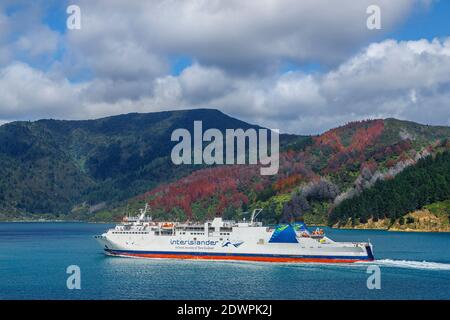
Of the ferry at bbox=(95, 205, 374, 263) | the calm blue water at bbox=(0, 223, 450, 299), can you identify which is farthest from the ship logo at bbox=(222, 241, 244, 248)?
the calm blue water at bbox=(0, 223, 450, 299)

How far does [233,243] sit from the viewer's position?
106688mm

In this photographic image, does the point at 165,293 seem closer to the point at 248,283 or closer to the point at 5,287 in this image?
the point at 248,283

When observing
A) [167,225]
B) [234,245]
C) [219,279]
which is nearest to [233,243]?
[234,245]

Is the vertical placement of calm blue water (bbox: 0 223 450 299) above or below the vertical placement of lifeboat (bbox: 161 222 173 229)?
below

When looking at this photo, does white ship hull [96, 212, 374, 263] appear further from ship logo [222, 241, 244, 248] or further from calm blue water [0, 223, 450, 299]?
calm blue water [0, 223, 450, 299]

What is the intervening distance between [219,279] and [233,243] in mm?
23347

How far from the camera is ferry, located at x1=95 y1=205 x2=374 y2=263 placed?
103m

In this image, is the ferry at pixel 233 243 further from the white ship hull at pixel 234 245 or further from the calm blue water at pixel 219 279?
the calm blue water at pixel 219 279

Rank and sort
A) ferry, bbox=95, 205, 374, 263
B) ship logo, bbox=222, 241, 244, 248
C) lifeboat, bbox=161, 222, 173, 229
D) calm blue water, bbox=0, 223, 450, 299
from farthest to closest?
1. lifeboat, bbox=161, 222, 173, 229
2. ship logo, bbox=222, 241, 244, 248
3. ferry, bbox=95, 205, 374, 263
4. calm blue water, bbox=0, 223, 450, 299

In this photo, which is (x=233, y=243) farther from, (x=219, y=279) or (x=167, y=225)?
(x=219, y=279)

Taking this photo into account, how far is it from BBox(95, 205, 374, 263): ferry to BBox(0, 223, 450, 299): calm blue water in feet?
10.5

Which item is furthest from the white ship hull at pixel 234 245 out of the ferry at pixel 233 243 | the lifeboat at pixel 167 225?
the lifeboat at pixel 167 225
